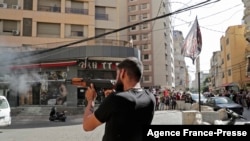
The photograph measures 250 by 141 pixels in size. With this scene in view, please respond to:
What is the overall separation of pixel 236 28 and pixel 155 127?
165ft

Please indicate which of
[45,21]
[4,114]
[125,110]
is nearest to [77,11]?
[45,21]

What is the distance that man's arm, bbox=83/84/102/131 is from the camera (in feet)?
9.18

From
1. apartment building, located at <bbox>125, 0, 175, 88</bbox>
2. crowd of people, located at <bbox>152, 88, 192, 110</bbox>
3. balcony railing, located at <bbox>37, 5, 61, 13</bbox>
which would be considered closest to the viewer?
crowd of people, located at <bbox>152, 88, 192, 110</bbox>

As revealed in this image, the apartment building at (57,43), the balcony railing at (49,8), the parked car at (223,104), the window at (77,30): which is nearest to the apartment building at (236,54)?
the apartment building at (57,43)

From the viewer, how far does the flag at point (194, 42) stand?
1290 centimetres

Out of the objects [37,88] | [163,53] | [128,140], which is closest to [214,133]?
[128,140]

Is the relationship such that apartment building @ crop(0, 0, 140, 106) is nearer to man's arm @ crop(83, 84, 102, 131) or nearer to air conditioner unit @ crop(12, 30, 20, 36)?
air conditioner unit @ crop(12, 30, 20, 36)

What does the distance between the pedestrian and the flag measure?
10.2 metres

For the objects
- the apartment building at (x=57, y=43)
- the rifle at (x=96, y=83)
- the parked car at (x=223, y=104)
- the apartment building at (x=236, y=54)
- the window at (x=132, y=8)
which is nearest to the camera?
the rifle at (x=96, y=83)

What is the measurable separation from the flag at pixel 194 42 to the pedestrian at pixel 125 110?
10.2m

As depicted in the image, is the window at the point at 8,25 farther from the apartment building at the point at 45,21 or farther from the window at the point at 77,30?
the window at the point at 77,30

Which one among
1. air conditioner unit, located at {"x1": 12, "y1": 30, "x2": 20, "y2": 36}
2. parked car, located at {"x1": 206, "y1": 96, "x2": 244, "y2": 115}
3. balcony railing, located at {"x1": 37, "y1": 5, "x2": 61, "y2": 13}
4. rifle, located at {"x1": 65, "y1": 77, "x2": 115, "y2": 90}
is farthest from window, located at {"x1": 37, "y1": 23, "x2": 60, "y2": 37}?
rifle, located at {"x1": 65, "y1": 77, "x2": 115, "y2": 90}

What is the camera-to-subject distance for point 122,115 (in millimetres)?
2713

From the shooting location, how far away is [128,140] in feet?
9.08
